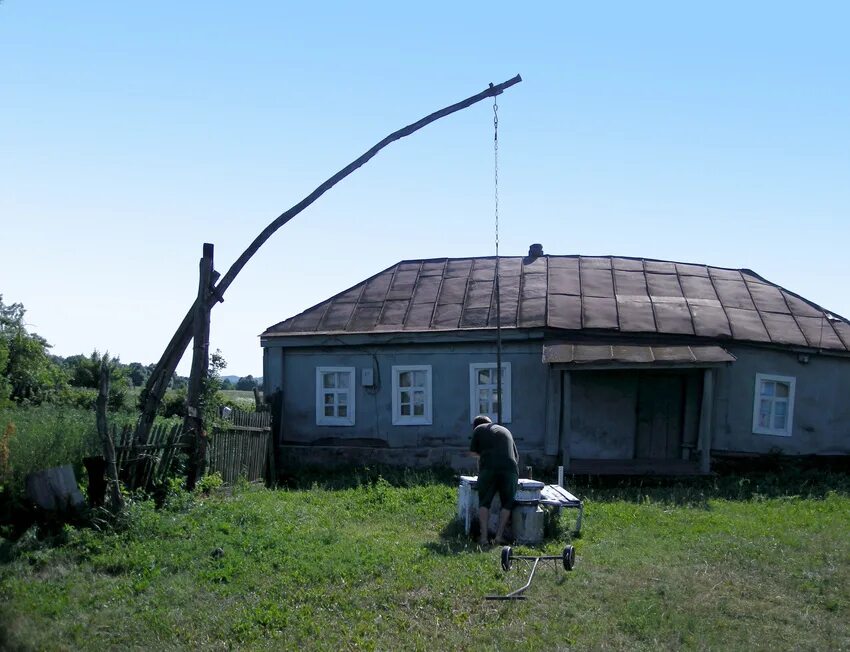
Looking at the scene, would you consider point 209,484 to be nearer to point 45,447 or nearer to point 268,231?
point 45,447

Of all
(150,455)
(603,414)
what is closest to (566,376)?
(603,414)

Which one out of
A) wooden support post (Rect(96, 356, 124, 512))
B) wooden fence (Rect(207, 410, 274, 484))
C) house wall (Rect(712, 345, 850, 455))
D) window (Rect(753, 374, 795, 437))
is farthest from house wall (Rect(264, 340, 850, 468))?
wooden support post (Rect(96, 356, 124, 512))

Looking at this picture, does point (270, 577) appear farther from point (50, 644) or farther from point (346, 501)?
point (346, 501)

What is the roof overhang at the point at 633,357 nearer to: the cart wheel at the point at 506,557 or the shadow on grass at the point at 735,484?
the shadow on grass at the point at 735,484

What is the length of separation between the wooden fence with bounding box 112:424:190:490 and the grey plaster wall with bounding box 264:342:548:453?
6799 mm

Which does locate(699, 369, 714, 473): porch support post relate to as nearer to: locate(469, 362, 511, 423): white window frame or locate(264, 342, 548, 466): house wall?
locate(264, 342, 548, 466): house wall

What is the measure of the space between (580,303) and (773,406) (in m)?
4.30

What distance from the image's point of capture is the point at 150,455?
37.3 ft

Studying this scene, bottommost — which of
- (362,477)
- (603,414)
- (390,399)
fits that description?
(362,477)

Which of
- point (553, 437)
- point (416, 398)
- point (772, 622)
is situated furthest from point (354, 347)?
point (772, 622)

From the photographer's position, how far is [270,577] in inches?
339

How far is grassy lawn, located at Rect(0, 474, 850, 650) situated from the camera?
712 cm

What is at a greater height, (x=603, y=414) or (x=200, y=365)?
(x=200, y=365)

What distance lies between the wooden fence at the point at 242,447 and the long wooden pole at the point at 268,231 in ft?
Result: 4.08
